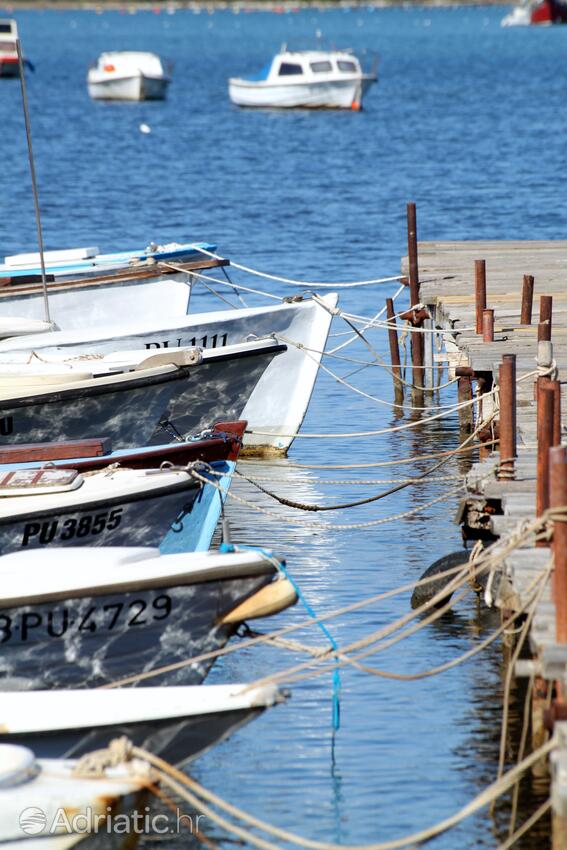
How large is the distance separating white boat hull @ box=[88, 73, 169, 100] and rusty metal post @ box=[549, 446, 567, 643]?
250 feet

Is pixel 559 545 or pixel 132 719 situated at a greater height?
pixel 559 545

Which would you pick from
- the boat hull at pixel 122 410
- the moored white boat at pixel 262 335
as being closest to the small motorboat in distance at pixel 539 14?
the moored white boat at pixel 262 335

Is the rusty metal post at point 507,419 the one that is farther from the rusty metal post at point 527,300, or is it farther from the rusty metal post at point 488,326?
the rusty metal post at point 527,300

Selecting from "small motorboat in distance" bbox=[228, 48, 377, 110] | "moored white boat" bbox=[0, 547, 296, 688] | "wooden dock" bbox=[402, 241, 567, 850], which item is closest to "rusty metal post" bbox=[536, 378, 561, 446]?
"wooden dock" bbox=[402, 241, 567, 850]

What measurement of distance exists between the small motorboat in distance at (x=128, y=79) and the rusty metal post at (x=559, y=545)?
250 ft

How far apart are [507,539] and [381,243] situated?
2564cm

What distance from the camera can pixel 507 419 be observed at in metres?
11.9

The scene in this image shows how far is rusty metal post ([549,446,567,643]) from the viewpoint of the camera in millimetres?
8430

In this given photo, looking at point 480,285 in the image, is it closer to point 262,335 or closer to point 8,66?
point 262,335

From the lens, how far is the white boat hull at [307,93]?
73.4m

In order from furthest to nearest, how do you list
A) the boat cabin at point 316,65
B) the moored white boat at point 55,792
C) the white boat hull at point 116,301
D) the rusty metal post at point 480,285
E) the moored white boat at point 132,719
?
1. the boat cabin at point 316,65
2. the white boat hull at point 116,301
3. the rusty metal post at point 480,285
4. the moored white boat at point 132,719
5. the moored white boat at point 55,792

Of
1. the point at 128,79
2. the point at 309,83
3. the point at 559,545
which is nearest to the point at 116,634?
the point at 559,545

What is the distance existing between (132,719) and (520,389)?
254 inches

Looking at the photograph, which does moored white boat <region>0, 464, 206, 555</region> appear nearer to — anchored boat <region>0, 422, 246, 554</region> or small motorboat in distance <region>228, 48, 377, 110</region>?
anchored boat <region>0, 422, 246, 554</region>
